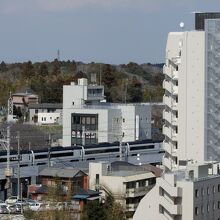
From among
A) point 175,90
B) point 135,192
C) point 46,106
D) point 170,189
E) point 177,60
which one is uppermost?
point 177,60

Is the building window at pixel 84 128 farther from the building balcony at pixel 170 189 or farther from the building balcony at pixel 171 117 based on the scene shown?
→ the building balcony at pixel 170 189

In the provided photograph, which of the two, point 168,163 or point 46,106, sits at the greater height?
point 46,106

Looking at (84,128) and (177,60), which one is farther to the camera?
(84,128)

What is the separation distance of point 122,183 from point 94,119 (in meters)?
10.3

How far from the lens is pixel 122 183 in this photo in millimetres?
13852

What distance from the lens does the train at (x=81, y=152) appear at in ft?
58.9

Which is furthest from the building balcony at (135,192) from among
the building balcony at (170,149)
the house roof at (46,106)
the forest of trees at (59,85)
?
the forest of trees at (59,85)

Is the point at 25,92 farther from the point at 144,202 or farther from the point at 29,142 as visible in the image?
the point at 144,202

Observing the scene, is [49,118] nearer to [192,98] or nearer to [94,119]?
[94,119]

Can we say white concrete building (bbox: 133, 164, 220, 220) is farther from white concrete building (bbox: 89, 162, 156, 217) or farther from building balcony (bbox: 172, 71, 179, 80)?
building balcony (bbox: 172, 71, 179, 80)

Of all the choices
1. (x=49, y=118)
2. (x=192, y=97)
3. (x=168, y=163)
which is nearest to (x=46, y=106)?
(x=49, y=118)

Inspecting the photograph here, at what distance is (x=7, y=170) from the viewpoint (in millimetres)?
16672

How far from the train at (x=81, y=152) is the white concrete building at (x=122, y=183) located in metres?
2.81

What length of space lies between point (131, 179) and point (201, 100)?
1.85m
